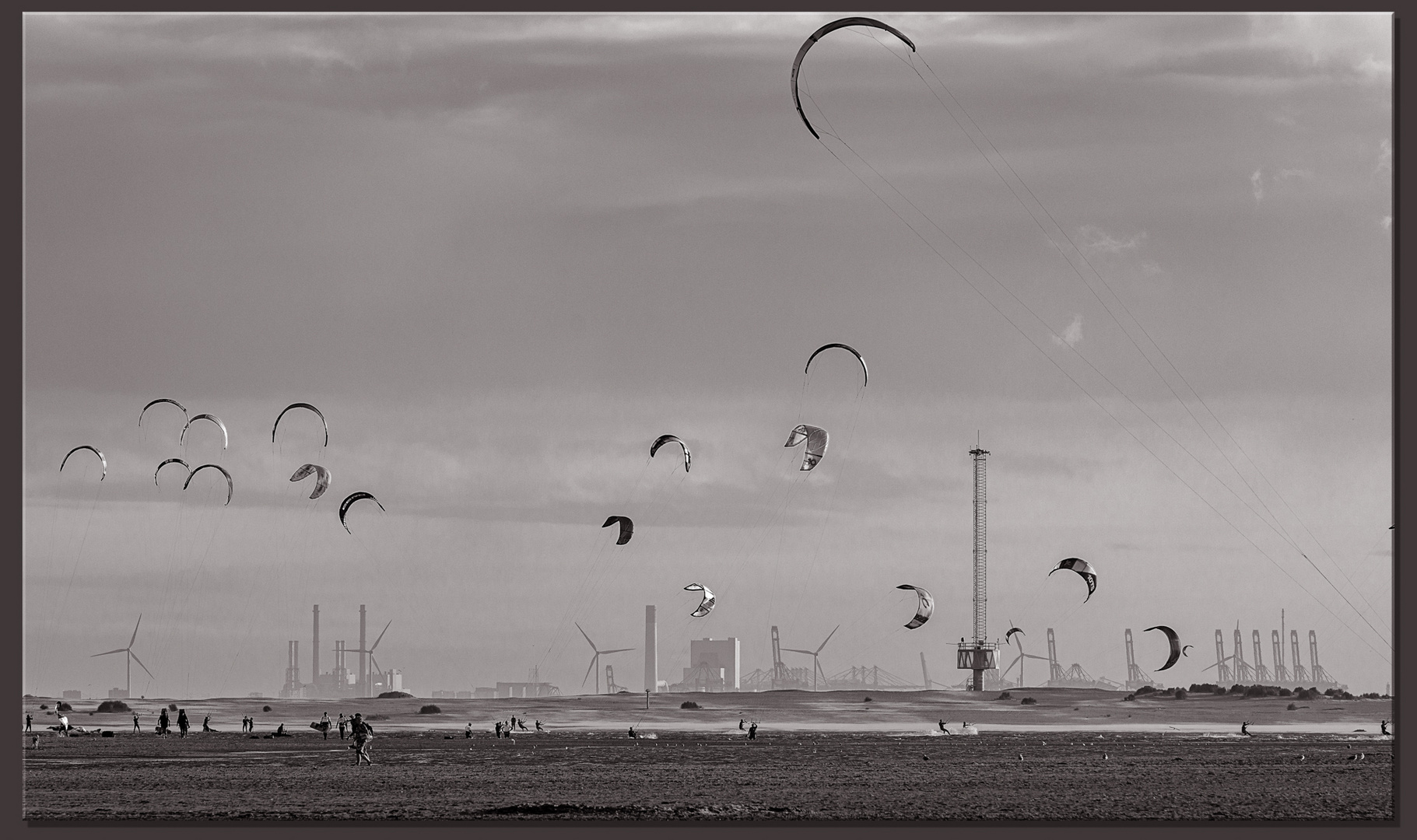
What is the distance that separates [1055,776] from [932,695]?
58.4 m

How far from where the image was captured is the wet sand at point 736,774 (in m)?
25.4

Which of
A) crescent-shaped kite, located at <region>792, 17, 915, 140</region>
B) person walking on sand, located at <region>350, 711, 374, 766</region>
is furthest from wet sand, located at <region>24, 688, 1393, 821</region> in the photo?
crescent-shaped kite, located at <region>792, 17, 915, 140</region>

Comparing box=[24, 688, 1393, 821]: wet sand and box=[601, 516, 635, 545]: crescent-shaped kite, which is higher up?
box=[601, 516, 635, 545]: crescent-shaped kite

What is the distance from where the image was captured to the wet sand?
25.4 meters

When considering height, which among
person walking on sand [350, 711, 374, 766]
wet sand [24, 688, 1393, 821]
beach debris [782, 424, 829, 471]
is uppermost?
beach debris [782, 424, 829, 471]

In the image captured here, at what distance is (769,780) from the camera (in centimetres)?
3134

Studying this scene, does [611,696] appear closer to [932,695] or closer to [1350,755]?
[932,695]

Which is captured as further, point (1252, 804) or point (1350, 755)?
point (1350, 755)

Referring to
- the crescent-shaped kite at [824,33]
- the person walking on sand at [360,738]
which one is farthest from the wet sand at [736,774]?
the crescent-shaped kite at [824,33]

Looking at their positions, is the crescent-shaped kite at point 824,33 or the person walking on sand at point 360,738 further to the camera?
the person walking on sand at point 360,738

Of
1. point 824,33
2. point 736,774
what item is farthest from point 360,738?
point 824,33

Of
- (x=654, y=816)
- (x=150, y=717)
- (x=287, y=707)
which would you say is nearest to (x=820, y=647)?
(x=287, y=707)

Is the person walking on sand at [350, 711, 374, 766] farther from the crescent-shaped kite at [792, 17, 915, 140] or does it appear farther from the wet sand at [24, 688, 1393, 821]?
the crescent-shaped kite at [792, 17, 915, 140]

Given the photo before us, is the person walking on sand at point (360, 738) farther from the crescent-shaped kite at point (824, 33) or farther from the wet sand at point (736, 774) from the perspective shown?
the crescent-shaped kite at point (824, 33)
